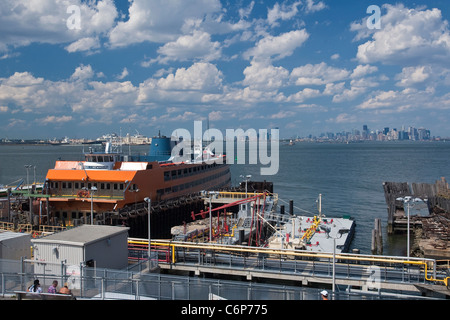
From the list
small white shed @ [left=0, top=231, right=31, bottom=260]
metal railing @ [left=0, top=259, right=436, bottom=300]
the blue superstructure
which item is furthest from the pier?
the blue superstructure

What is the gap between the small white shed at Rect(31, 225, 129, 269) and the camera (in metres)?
17.8

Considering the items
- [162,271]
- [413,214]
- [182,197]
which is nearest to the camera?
[162,271]

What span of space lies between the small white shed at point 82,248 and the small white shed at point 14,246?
247 cm

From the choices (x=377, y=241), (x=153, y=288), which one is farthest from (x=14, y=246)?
(x=377, y=241)

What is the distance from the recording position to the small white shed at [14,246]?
19734 mm

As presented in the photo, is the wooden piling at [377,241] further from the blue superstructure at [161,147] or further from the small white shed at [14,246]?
the small white shed at [14,246]

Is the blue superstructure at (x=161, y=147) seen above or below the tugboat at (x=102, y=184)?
above

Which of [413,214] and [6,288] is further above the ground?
[6,288]

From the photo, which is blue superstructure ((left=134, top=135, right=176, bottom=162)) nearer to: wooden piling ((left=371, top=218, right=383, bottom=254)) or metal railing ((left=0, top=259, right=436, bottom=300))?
wooden piling ((left=371, top=218, right=383, bottom=254))

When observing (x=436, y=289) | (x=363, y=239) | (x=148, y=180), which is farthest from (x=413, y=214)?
(x=436, y=289)

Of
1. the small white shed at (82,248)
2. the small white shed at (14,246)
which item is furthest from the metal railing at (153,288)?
the small white shed at (14,246)

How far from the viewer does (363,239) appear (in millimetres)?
50375
